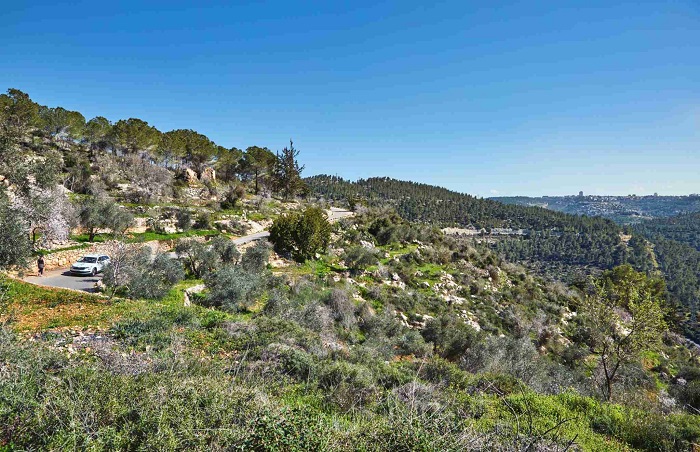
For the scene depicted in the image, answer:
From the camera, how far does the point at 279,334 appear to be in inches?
427

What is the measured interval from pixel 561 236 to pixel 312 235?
111 meters

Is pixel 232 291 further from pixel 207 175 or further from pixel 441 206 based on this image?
pixel 441 206

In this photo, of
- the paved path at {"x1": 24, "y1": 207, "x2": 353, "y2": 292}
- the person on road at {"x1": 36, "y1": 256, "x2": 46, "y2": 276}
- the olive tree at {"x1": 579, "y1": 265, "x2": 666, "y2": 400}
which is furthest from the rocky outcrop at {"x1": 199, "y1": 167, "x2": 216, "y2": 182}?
the olive tree at {"x1": 579, "y1": 265, "x2": 666, "y2": 400}

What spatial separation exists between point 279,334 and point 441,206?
99652 mm

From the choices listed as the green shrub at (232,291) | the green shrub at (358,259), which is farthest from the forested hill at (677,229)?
the green shrub at (232,291)

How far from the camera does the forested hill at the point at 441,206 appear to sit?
95.5 meters

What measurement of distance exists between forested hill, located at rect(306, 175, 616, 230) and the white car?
69092mm

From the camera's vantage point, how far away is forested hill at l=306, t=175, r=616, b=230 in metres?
95.5

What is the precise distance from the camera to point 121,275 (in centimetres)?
1526

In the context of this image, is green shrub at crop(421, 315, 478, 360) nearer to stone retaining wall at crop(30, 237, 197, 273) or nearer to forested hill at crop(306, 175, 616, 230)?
stone retaining wall at crop(30, 237, 197, 273)

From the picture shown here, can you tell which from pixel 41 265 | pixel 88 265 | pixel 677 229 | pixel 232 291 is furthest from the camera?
pixel 677 229

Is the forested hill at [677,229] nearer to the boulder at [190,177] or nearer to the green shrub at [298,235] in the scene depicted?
the green shrub at [298,235]

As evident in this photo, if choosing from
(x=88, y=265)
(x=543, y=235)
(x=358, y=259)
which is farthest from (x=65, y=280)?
(x=543, y=235)

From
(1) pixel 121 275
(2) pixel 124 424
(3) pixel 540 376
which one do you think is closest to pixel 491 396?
(3) pixel 540 376
